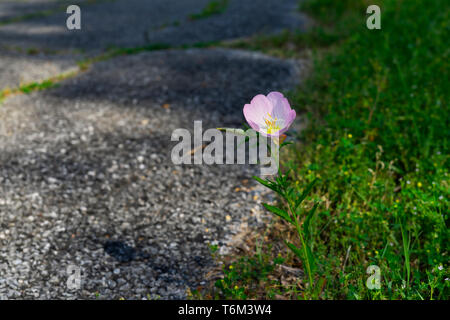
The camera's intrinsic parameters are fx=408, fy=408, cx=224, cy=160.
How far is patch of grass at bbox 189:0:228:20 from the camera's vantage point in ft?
27.5

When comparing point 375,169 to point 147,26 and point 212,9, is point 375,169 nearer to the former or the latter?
point 147,26

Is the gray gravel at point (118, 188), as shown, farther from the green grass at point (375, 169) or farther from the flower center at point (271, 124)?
the flower center at point (271, 124)

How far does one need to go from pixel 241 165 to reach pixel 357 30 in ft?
11.8

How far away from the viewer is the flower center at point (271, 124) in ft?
4.32

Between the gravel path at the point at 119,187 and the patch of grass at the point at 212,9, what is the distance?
160 inches

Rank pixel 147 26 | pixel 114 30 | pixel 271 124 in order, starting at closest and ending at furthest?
pixel 271 124 → pixel 114 30 → pixel 147 26

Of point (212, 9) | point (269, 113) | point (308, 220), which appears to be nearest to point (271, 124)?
point (269, 113)

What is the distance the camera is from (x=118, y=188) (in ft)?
9.34

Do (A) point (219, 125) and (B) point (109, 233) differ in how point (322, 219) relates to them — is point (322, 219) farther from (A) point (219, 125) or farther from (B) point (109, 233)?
(A) point (219, 125)

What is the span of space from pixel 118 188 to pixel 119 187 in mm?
12

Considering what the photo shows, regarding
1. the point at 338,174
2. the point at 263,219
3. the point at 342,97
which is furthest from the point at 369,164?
the point at 342,97

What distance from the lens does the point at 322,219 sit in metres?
2.39

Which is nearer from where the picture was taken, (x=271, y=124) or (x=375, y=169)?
(x=271, y=124)

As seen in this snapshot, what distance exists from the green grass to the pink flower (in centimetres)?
60
